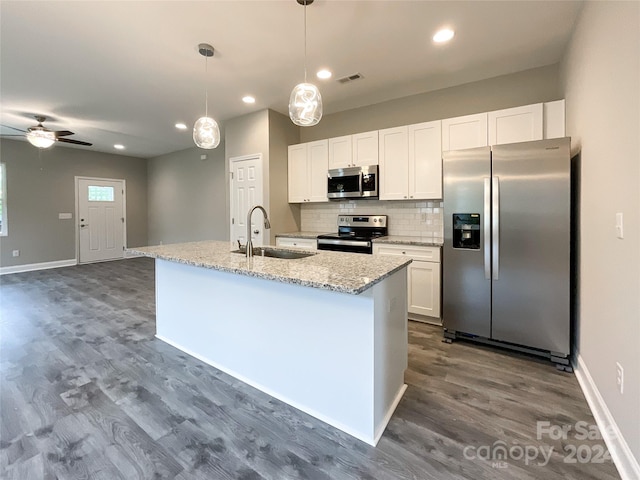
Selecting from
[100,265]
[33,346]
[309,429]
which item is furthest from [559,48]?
[100,265]

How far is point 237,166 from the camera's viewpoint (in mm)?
4676

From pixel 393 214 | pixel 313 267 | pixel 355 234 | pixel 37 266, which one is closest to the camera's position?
pixel 313 267

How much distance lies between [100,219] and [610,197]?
9.09m

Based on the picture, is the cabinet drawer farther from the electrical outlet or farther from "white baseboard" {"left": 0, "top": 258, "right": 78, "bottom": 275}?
"white baseboard" {"left": 0, "top": 258, "right": 78, "bottom": 275}

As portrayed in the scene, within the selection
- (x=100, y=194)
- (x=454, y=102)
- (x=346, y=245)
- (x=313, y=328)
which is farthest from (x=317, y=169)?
(x=100, y=194)

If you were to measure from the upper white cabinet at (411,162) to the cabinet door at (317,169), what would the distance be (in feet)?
2.74

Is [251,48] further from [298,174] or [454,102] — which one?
[454,102]

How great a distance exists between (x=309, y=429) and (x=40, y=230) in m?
7.68

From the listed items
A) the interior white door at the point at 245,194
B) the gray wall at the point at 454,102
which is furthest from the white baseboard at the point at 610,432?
the interior white door at the point at 245,194

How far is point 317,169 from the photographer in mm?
4305

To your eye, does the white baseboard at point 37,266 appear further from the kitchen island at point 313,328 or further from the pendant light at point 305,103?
the pendant light at point 305,103

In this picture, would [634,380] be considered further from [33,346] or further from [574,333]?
[33,346]

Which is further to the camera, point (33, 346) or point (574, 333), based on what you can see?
point (33, 346)

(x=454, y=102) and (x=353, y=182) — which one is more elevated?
(x=454, y=102)
